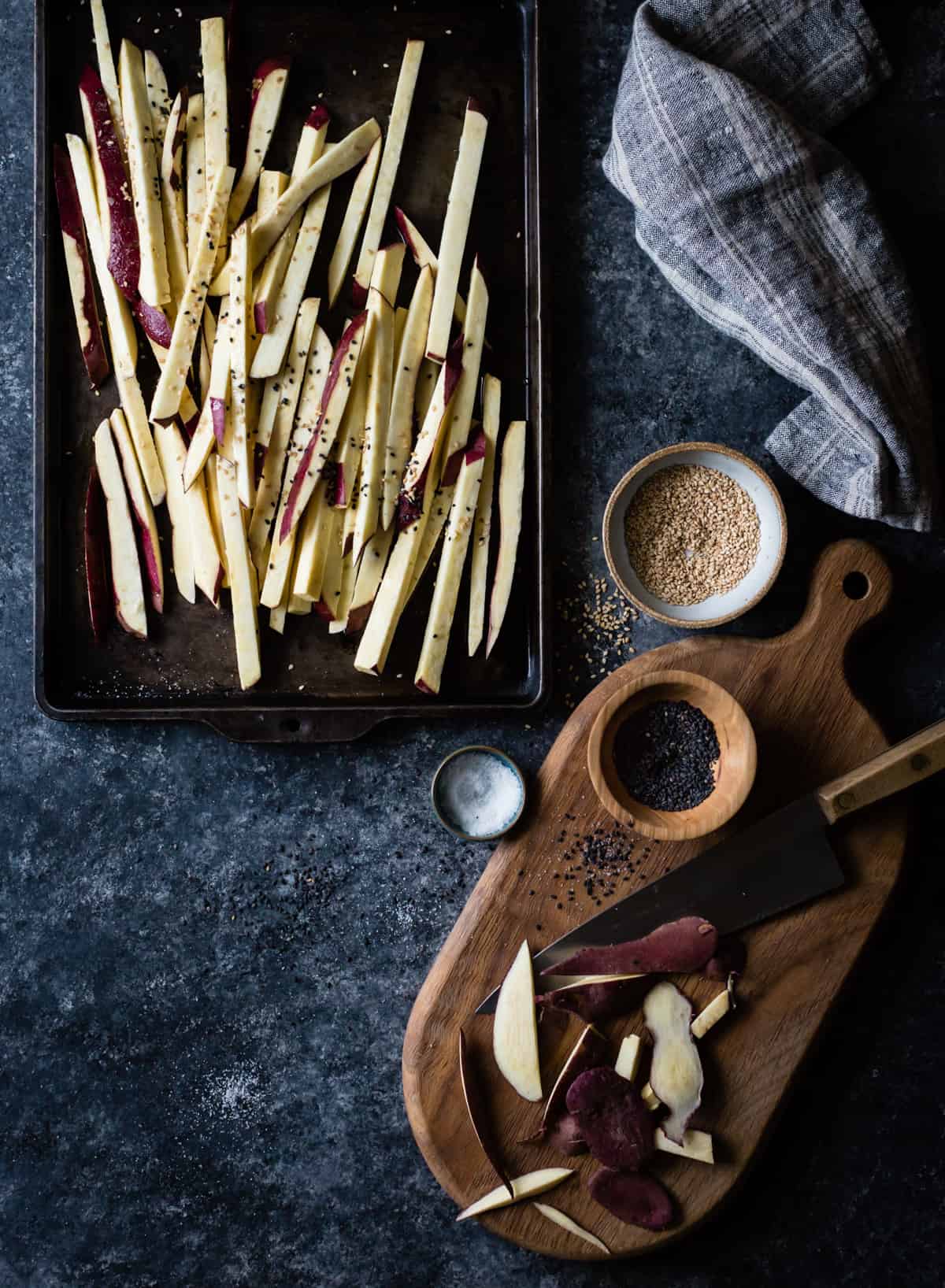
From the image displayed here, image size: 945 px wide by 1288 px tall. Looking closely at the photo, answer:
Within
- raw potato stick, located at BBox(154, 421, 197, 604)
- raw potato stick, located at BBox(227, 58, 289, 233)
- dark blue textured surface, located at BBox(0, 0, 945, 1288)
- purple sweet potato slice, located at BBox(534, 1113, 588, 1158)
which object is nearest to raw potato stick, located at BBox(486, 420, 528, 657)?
dark blue textured surface, located at BBox(0, 0, 945, 1288)

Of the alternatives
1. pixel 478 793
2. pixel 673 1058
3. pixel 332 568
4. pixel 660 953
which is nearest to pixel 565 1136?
pixel 673 1058

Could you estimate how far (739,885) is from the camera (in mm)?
2531

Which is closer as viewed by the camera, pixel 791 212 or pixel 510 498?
pixel 791 212

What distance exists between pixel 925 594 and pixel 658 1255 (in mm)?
1999

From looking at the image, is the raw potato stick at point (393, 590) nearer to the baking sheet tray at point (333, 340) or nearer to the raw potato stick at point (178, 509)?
the baking sheet tray at point (333, 340)

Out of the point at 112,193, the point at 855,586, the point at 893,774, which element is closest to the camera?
the point at 893,774

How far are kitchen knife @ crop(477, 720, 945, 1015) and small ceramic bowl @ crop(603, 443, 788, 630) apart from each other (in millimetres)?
540

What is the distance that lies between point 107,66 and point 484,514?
5.11 ft

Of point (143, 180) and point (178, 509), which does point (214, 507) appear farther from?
point (143, 180)

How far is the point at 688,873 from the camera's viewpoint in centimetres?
254

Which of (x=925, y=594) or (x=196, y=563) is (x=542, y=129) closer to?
(x=196, y=563)

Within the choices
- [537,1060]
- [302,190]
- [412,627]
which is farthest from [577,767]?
[302,190]

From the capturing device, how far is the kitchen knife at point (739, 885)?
98.7 inches

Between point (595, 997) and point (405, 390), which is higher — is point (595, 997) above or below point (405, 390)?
below
